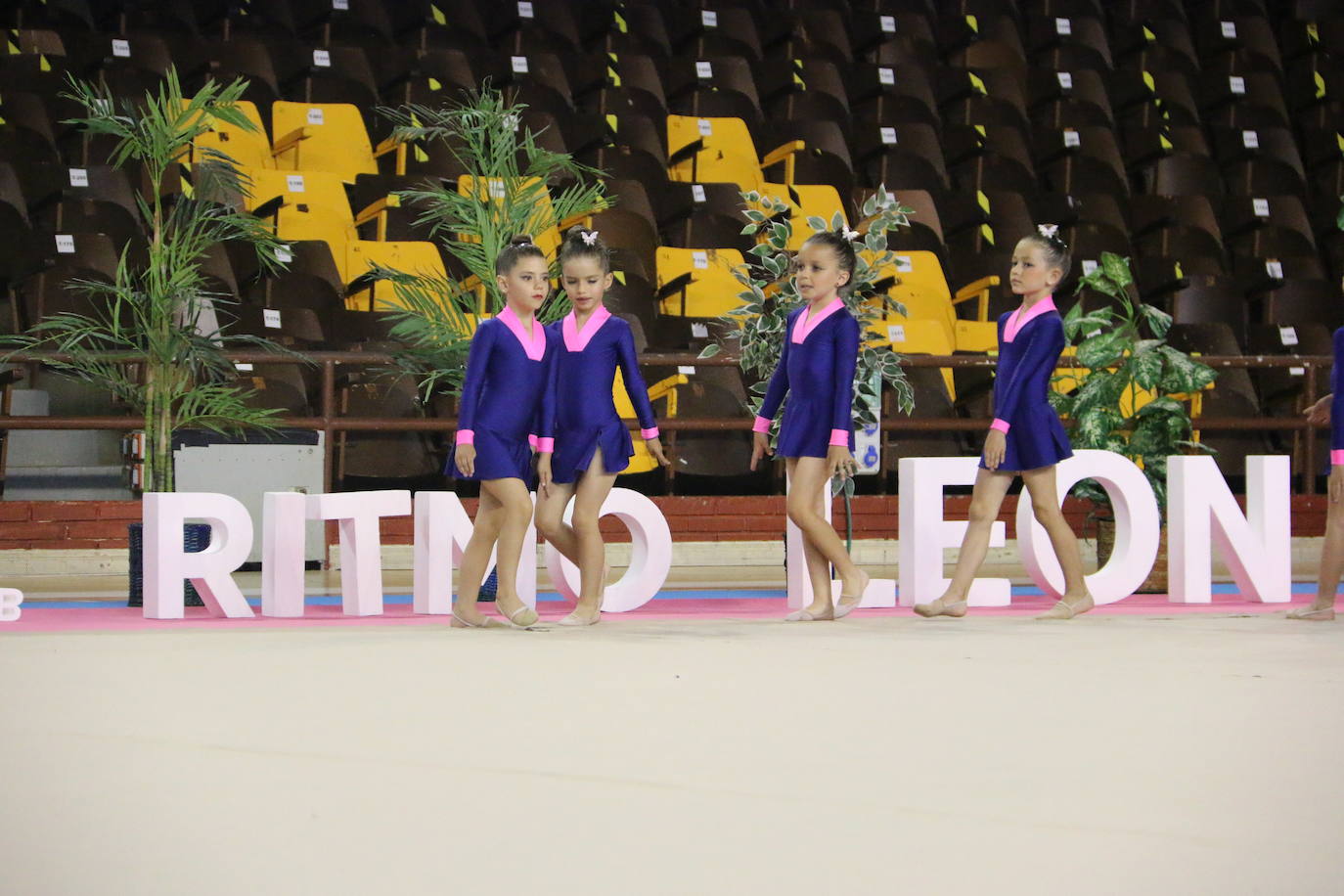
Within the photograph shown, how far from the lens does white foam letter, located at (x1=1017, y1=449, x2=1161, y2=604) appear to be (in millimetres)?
5016

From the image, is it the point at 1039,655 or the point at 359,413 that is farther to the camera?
the point at 359,413

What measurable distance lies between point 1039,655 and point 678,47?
7860 mm

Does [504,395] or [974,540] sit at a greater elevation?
[504,395]

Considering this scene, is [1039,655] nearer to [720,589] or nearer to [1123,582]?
[1123,582]

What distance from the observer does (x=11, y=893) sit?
59.7 inches

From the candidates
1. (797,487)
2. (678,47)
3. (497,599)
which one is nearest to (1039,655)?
(797,487)

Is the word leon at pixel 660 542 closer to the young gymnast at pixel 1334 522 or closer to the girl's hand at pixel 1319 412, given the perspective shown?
the girl's hand at pixel 1319 412

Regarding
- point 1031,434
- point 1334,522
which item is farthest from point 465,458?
point 1334,522

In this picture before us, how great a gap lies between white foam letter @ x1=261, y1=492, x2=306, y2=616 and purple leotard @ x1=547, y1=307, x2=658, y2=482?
0.87 metres

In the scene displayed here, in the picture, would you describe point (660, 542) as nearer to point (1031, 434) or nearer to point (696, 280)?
point (1031, 434)

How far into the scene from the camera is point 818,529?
14.8 ft

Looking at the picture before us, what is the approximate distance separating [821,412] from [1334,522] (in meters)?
Answer: 1.53

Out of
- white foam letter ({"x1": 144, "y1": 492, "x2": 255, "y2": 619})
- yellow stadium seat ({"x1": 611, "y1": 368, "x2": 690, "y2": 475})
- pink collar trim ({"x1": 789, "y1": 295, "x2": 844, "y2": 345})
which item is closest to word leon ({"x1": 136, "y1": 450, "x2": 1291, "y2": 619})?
white foam letter ({"x1": 144, "y1": 492, "x2": 255, "y2": 619})

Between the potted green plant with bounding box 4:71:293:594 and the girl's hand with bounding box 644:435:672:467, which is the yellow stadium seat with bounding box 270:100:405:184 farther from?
the girl's hand with bounding box 644:435:672:467
